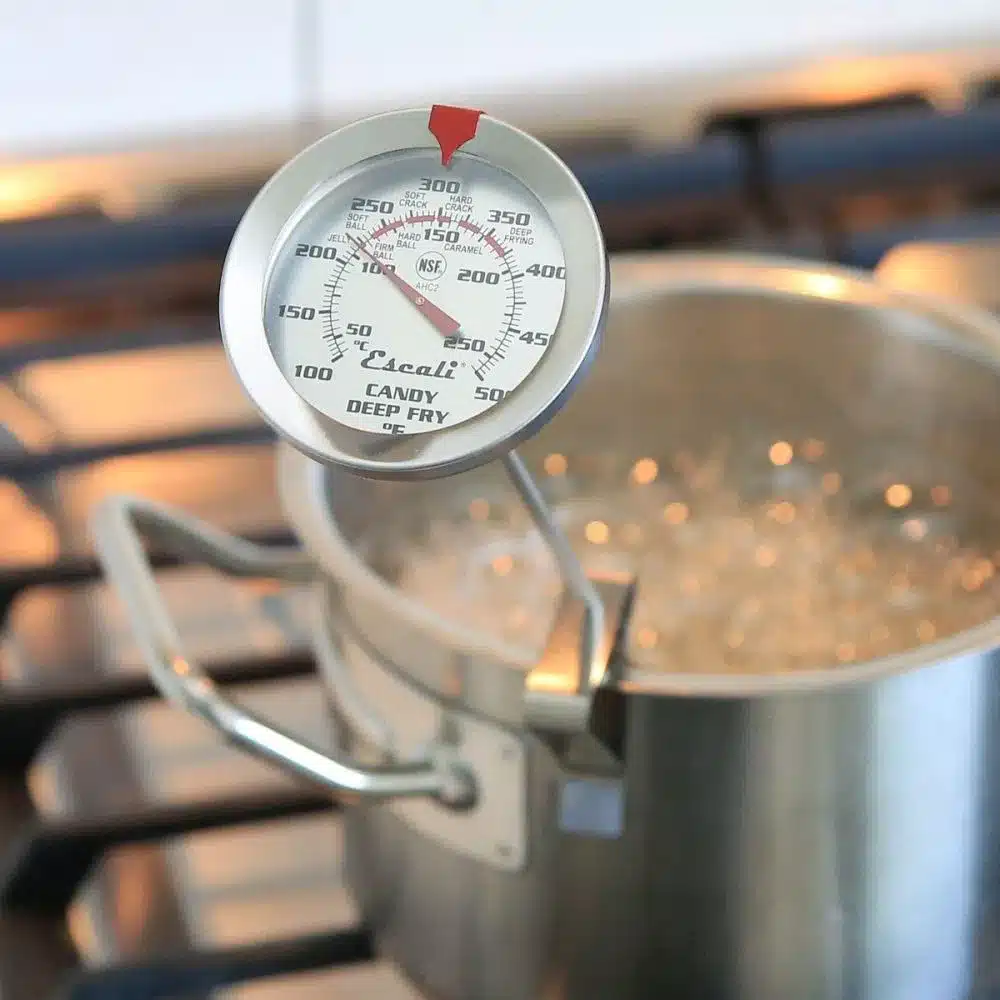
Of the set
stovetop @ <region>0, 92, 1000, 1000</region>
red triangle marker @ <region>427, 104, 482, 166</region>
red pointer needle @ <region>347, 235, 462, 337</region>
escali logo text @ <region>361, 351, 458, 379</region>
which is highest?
red triangle marker @ <region>427, 104, 482, 166</region>

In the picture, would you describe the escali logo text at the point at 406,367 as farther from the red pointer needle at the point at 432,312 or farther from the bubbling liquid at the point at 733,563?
the bubbling liquid at the point at 733,563

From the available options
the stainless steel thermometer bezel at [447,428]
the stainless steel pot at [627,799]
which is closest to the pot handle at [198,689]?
the stainless steel pot at [627,799]

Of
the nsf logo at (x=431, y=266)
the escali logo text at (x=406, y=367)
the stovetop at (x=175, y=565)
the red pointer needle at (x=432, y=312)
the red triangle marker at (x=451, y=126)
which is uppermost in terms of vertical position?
the red triangle marker at (x=451, y=126)

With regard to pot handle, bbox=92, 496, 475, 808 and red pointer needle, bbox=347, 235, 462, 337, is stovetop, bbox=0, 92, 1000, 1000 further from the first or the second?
red pointer needle, bbox=347, 235, 462, 337

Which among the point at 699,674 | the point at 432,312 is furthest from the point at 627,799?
the point at 432,312

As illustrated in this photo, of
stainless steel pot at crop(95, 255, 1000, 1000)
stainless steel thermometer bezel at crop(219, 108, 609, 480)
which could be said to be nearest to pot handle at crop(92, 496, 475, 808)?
stainless steel pot at crop(95, 255, 1000, 1000)

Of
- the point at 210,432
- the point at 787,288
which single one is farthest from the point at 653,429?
the point at 210,432

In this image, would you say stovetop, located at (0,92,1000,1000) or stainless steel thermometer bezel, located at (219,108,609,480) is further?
stovetop, located at (0,92,1000,1000)
